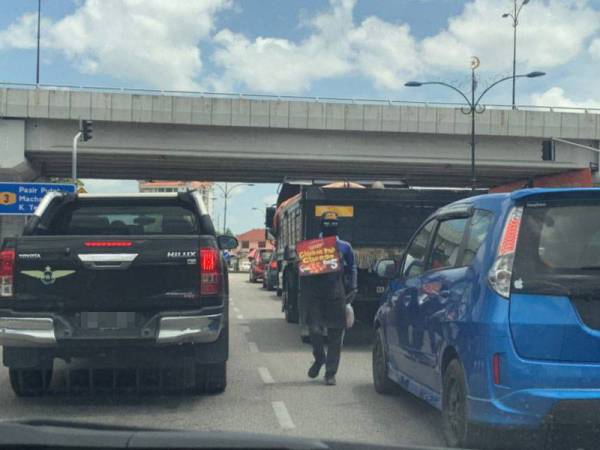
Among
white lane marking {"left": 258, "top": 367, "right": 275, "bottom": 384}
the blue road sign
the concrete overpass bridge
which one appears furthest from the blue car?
the concrete overpass bridge

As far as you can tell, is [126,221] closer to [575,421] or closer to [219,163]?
[575,421]

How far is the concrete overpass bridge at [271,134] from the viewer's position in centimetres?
3466

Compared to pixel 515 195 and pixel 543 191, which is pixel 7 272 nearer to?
pixel 515 195

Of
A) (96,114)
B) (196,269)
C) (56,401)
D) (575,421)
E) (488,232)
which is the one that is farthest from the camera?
(96,114)

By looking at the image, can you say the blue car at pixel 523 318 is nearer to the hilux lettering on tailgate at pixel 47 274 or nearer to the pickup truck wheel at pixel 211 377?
the pickup truck wheel at pixel 211 377

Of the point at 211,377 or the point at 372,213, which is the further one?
the point at 372,213

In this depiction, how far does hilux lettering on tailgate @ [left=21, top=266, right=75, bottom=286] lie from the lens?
6.68 metres

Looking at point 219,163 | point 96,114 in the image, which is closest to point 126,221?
point 96,114

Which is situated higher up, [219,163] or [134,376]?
[219,163]

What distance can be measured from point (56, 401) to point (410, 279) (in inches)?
132

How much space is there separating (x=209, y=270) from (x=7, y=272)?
5.43 ft

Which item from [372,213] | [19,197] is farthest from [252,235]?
[372,213]

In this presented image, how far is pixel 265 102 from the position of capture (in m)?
35.9

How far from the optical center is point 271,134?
121 feet
